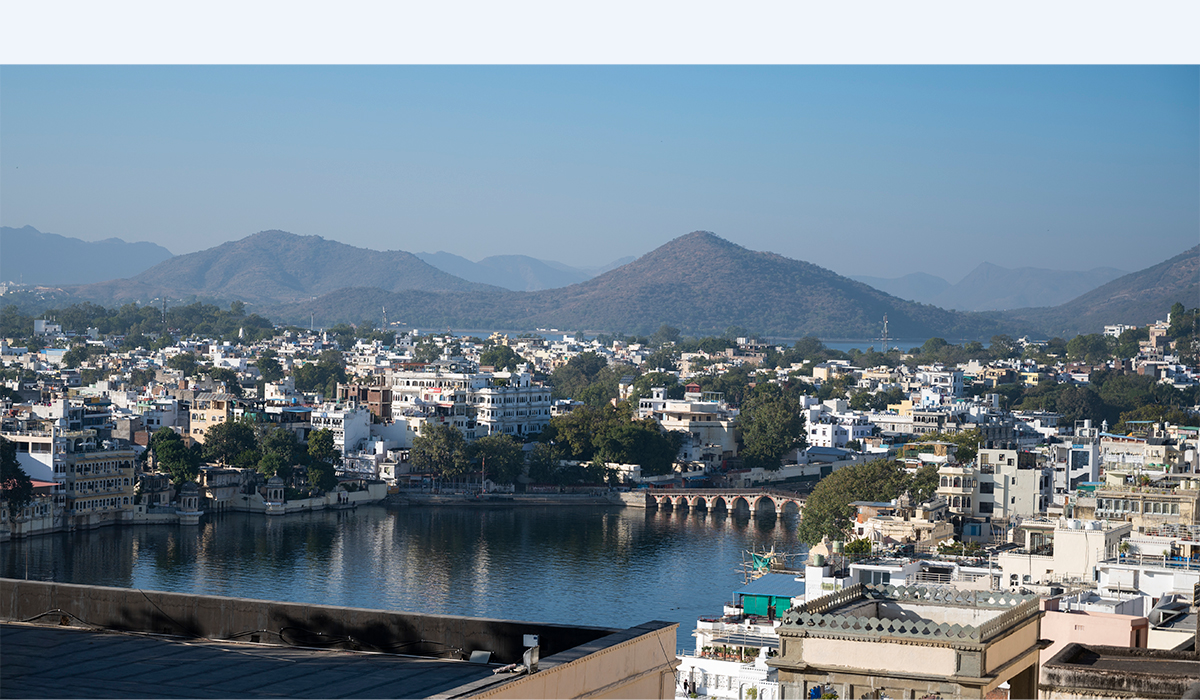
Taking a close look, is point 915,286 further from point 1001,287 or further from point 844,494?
point 844,494

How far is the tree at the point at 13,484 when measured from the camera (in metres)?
19.5

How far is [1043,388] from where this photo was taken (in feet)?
133

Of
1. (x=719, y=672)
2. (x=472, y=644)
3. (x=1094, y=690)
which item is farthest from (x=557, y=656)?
(x=719, y=672)

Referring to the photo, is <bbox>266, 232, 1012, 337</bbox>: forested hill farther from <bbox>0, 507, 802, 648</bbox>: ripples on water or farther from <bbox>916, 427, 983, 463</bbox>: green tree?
<bbox>0, 507, 802, 648</bbox>: ripples on water

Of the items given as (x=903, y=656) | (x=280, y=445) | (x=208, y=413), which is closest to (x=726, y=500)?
(x=280, y=445)

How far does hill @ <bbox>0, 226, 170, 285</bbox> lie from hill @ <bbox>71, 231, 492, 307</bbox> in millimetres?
5203

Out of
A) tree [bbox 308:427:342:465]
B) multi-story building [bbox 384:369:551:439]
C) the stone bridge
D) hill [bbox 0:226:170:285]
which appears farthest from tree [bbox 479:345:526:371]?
hill [bbox 0:226:170:285]

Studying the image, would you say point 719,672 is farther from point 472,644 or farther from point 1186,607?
point 472,644

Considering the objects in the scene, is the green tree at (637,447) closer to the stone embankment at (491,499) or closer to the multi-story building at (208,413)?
the stone embankment at (491,499)

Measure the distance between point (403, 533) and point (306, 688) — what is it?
60.6ft

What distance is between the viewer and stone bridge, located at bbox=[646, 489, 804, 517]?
25047 mm

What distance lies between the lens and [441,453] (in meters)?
26.4

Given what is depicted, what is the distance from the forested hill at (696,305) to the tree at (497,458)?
8319 centimetres

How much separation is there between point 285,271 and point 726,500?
411 feet
